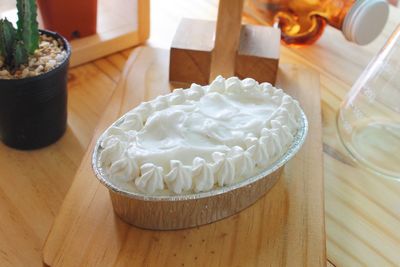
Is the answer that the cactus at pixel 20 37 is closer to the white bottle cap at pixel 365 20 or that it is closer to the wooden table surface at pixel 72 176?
the wooden table surface at pixel 72 176

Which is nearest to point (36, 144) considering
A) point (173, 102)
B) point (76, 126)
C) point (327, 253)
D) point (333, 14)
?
point (76, 126)

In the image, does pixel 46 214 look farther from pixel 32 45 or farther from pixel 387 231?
pixel 387 231

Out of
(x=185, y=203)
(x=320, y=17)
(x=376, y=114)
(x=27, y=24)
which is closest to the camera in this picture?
(x=185, y=203)

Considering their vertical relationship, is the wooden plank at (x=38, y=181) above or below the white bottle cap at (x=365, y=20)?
below

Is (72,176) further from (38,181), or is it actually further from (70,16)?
(70,16)

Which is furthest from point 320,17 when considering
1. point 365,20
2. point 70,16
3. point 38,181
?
point 38,181

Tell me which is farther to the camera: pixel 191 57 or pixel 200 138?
pixel 191 57

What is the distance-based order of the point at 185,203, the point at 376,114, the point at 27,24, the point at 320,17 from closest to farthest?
the point at 185,203 < the point at 27,24 < the point at 376,114 < the point at 320,17

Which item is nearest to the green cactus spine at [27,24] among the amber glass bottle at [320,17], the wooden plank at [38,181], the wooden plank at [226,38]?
the wooden plank at [38,181]
